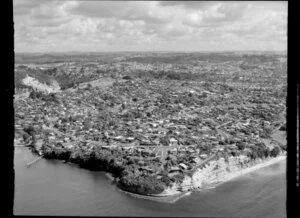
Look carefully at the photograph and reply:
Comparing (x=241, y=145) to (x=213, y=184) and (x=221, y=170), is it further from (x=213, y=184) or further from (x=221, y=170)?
(x=213, y=184)

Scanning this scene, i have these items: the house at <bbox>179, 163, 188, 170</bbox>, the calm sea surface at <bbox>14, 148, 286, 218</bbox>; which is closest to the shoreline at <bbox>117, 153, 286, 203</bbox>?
the calm sea surface at <bbox>14, 148, 286, 218</bbox>

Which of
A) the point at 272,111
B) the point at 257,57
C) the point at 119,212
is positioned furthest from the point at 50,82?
the point at 257,57

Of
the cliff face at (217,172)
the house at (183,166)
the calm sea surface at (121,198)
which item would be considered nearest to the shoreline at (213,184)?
the cliff face at (217,172)

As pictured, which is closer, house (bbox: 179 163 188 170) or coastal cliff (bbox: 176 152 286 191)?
coastal cliff (bbox: 176 152 286 191)

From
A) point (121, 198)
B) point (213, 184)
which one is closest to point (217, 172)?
point (213, 184)

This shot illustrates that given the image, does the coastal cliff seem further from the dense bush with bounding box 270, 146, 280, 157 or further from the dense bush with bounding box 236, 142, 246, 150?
the dense bush with bounding box 236, 142, 246, 150
